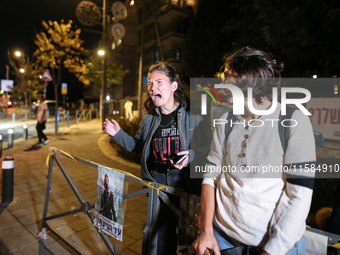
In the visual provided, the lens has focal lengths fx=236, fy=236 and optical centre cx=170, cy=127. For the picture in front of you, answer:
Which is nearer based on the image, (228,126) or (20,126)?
(228,126)

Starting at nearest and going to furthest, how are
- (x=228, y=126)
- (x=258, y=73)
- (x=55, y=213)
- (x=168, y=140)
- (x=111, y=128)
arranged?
(x=258, y=73), (x=228, y=126), (x=168, y=140), (x=111, y=128), (x=55, y=213)

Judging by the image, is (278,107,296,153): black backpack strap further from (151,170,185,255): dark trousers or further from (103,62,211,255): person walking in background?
Result: (151,170,185,255): dark trousers

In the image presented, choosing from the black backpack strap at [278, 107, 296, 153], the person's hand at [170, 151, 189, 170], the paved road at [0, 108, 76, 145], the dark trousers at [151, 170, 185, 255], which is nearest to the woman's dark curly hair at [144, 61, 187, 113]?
the person's hand at [170, 151, 189, 170]

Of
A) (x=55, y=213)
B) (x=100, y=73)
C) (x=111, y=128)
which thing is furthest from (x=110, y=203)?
(x=100, y=73)

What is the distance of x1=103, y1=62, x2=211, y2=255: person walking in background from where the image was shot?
7.04 ft

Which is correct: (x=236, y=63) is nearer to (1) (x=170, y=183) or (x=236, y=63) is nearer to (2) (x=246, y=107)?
(2) (x=246, y=107)

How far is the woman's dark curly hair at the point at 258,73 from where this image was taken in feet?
4.31

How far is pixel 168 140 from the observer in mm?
2213

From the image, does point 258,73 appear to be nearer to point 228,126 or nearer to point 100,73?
point 228,126

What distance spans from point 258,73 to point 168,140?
1.11m

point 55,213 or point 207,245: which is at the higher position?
point 207,245

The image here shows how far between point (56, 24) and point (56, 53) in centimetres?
213

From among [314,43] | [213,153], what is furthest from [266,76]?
[314,43]

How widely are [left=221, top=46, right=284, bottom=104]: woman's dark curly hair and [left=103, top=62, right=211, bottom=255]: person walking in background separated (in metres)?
0.91
